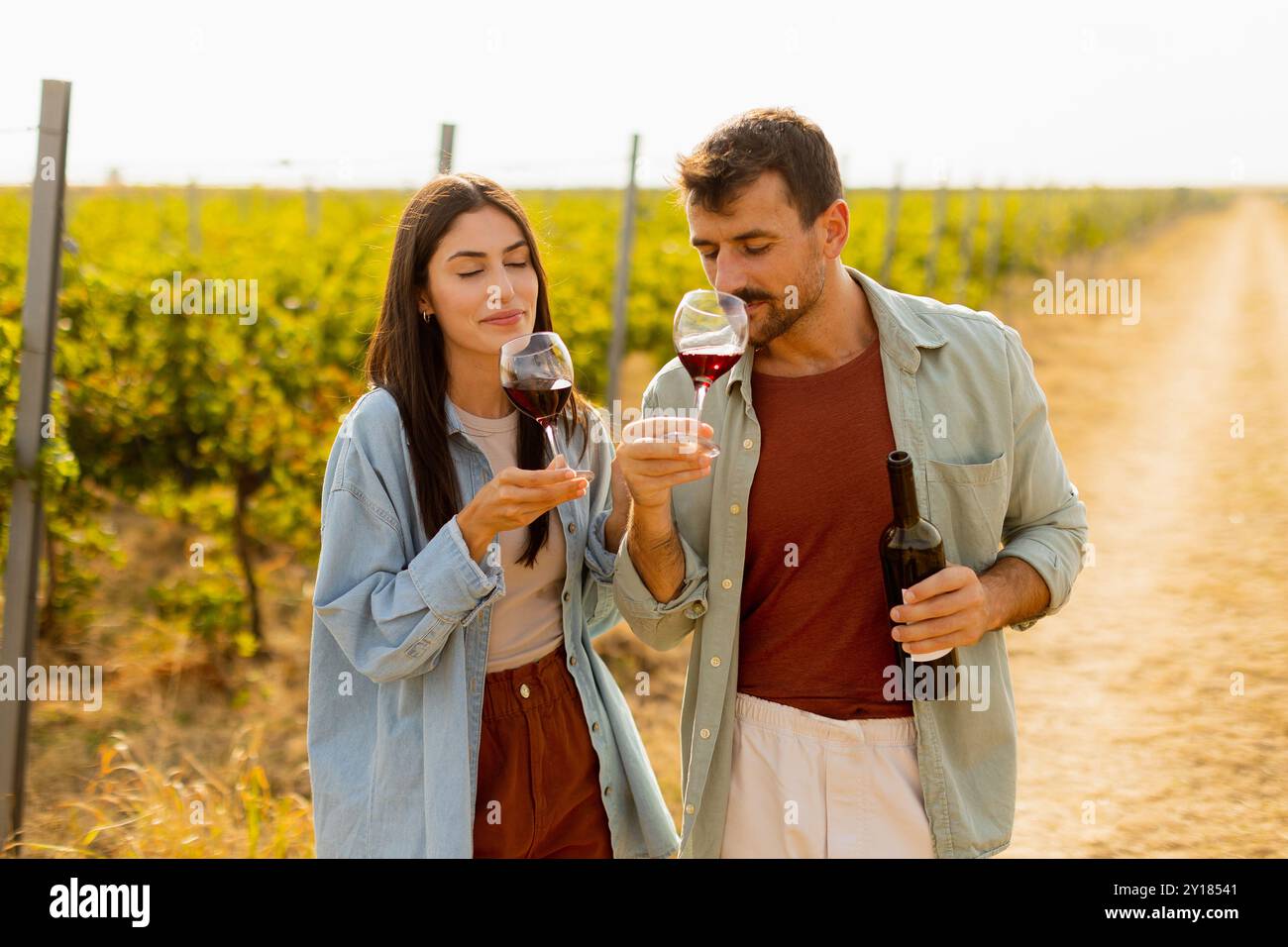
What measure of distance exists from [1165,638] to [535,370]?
5.74m

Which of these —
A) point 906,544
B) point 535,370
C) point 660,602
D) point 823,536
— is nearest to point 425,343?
point 535,370

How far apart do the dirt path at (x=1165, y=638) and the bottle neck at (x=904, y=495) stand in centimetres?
296

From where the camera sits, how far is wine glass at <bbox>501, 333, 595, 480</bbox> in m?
2.04

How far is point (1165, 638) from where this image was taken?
6.64 m

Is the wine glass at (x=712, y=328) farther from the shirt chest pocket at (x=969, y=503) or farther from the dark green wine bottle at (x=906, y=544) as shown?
the shirt chest pocket at (x=969, y=503)

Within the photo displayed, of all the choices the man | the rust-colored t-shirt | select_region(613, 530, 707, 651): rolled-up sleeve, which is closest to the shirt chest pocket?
the man

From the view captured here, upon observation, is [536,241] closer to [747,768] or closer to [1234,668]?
[747,768]

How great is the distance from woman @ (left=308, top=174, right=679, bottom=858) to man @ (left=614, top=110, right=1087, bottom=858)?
0.58 feet

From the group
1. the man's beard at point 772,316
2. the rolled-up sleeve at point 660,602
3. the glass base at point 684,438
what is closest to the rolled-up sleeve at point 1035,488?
the man's beard at point 772,316

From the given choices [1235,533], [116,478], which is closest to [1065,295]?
[1235,533]

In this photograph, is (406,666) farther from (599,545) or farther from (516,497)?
(599,545)

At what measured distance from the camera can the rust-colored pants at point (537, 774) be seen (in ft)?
7.30

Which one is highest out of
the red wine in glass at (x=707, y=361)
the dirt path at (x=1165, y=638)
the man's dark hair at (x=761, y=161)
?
the man's dark hair at (x=761, y=161)
